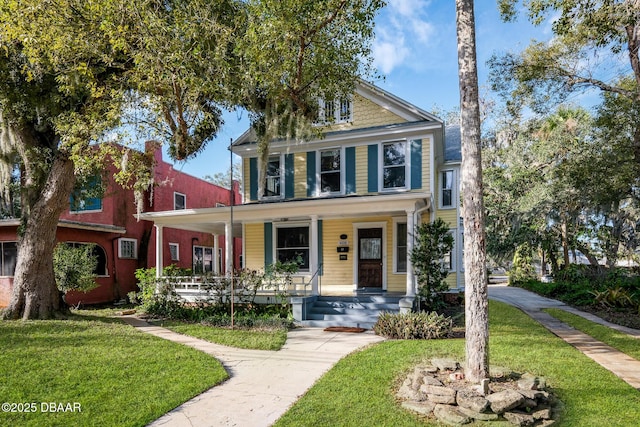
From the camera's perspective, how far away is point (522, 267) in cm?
2397

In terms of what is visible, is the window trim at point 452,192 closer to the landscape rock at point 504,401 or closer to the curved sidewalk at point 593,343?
the curved sidewalk at point 593,343

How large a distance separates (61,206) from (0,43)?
3.78m

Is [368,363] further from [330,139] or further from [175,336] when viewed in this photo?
[330,139]

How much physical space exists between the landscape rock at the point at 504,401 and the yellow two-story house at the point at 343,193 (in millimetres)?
6804

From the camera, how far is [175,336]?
27.9 feet

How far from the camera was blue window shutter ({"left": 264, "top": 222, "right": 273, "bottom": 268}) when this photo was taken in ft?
42.2

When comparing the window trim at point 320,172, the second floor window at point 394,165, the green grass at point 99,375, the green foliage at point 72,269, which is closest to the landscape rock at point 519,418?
the green grass at point 99,375

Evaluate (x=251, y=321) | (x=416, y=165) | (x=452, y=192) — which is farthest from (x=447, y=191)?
(x=251, y=321)

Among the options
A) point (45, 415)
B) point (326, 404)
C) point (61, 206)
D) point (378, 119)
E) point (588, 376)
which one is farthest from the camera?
point (378, 119)

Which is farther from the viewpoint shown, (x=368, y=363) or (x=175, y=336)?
(x=175, y=336)

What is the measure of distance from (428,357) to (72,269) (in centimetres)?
1072

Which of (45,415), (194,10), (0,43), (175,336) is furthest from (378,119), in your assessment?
(45,415)

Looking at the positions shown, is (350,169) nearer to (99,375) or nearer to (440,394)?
(440,394)

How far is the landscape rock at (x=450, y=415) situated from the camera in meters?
4.04
